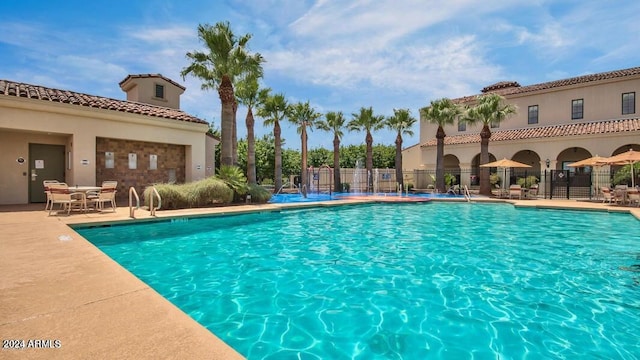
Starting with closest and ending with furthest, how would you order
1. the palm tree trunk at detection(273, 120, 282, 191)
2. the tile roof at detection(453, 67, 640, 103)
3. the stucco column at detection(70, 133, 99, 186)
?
the stucco column at detection(70, 133, 99, 186), the tile roof at detection(453, 67, 640, 103), the palm tree trunk at detection(273, 120, 282, 191)

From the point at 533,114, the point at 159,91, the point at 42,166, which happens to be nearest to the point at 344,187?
the point at 159,91

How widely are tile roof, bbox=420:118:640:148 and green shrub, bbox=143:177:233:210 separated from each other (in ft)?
75.5

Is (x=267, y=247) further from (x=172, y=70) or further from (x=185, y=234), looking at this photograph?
(x=172, y=70)

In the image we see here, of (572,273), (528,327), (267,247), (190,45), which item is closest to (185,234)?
(267,247)

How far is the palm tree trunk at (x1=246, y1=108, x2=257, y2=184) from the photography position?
21906 millimetres

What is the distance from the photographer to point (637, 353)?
3539 millimetres

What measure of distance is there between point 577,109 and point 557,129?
2.77 metres

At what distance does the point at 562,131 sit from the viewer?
2530 cm

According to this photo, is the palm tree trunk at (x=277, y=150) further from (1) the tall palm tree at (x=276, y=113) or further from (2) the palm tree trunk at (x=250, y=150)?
(2) the palm tree trunk at (x=250, y=150)

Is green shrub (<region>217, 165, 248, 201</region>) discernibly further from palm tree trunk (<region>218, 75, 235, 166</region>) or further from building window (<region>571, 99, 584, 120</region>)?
building window (<region>571, 99, 584, 120</region>)

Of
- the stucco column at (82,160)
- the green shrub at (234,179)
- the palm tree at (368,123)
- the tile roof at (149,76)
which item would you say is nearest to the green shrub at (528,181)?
the palm tree at (368,123)

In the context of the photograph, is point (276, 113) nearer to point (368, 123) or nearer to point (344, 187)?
point (344, 187)

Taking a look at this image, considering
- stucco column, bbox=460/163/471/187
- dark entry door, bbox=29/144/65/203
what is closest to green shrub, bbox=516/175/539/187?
stucco column, bbox=460/163/471/187

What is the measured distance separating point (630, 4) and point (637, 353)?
51.7 feet
